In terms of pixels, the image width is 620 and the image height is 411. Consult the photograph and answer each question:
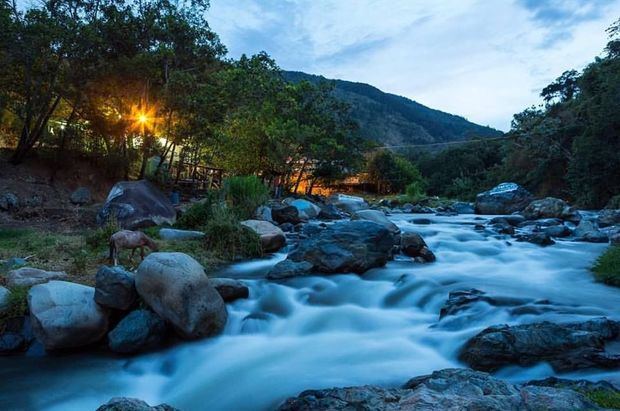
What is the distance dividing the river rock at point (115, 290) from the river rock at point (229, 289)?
49.3 inches

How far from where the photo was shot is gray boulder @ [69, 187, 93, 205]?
16395 mm

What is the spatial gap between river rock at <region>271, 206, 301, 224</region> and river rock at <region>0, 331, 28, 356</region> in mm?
9410

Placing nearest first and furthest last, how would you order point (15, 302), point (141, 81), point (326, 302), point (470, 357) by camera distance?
1. point (470, 357)
2. point (15, 302)
3. point (326, 302)
4. point (141, 81)

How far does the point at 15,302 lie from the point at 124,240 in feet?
7.17

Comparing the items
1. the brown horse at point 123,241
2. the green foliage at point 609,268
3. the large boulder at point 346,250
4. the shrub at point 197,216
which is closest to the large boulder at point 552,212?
the green foliage at point 609,268

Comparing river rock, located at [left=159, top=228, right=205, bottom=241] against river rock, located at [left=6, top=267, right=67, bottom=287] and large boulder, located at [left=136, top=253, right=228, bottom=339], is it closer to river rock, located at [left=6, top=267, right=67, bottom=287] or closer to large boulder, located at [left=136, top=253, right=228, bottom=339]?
river rock, located at [left=6, top=267, right=67, bottom=287]

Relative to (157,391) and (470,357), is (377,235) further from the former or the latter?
(157,391)

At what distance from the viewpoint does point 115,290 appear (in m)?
5.75

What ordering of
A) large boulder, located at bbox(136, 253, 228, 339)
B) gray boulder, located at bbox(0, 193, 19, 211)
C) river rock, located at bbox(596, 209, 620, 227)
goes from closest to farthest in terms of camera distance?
large boulder, located at bbox(136, 253, 228, 339) < gray boulder, located at bbox(0, 193, 19, 211) < river rock, located at bbox(596, 209, 620, 227)

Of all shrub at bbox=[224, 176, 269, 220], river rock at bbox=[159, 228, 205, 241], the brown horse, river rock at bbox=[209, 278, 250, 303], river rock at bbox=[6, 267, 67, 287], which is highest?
shrub at bbox=[224, 176, 269, 220]

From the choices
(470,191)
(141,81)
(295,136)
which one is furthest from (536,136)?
(141,81)

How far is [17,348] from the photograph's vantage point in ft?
17.6

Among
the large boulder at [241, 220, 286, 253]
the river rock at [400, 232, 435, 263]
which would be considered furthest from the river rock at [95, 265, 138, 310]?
the river rock at [400, 232, 435, 263]

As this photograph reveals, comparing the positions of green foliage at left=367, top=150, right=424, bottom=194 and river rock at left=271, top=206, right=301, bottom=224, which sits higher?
green foliage at left=367, top=150, right=424, bottom=194
